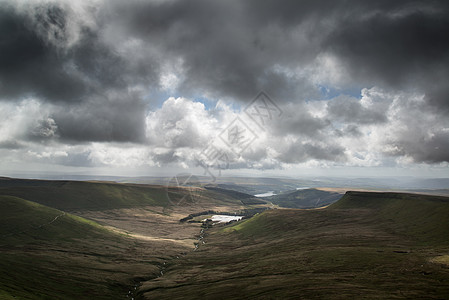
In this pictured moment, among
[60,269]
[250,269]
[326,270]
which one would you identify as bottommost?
[60,269]

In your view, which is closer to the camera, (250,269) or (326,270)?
(326,270)

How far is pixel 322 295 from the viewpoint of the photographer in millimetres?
79375

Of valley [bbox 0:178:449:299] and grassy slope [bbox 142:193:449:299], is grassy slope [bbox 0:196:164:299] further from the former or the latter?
grassy slope [bbox 142:193:449:299]

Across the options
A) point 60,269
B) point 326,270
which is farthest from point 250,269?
point 60,269

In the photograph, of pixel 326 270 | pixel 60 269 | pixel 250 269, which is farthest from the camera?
pixel 60 269

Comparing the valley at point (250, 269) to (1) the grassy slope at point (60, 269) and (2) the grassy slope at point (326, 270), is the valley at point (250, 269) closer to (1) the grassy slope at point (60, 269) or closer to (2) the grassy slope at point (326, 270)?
(2) the grassy slope at point (326, 270)

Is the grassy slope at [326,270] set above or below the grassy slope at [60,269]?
above

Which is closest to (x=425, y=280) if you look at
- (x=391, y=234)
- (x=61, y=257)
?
(x=391, y=234)

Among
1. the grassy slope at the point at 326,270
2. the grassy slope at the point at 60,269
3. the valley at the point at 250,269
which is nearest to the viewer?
the grassy slope at the point at 326,270

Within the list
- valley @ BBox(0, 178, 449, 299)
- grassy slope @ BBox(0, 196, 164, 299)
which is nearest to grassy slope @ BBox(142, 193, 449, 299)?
valley @ BBox(0, 178, 449, 299)

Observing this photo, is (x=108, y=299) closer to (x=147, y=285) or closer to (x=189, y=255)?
(x=147, y=285)

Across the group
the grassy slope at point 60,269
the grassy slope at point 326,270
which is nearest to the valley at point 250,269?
the grassy slope at point 326,270

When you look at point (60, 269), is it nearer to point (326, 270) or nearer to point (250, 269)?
point (250, 269)

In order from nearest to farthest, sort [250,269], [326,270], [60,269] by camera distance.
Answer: [326,270] → [250,269] → [60,269]
